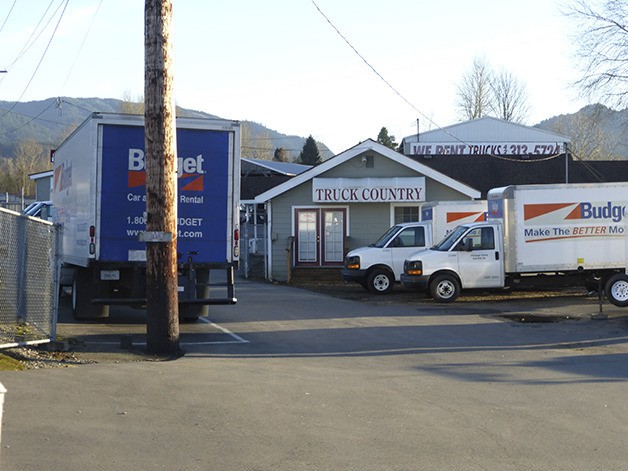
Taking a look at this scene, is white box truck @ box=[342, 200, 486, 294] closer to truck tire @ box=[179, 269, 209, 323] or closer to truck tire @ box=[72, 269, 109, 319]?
truck tire @ box=[179, 269, 209, 323]

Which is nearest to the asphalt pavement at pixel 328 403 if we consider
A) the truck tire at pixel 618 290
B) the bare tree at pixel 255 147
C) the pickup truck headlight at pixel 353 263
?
the truck tire at pixel 618 290

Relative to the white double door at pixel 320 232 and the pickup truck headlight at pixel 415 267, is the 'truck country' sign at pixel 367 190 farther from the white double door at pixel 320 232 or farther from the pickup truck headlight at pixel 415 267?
the pickup truck headlight at pixel 415 267

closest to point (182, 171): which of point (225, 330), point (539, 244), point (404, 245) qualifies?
point (225, 330)

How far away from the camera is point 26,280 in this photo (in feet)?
38.9

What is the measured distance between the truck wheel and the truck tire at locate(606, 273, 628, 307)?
258 inches

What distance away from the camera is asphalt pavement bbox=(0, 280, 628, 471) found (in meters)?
6.60

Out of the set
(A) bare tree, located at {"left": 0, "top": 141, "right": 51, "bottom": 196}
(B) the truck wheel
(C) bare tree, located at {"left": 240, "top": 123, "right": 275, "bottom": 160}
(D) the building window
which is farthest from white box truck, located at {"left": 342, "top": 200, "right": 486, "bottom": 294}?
(C) bare tree, located at {"left": 240, "top": 123, "right": 275, "bottom": 160}

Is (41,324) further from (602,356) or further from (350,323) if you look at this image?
(602,356)

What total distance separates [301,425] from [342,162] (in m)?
23.3

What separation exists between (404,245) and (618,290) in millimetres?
6619

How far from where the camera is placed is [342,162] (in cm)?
3050

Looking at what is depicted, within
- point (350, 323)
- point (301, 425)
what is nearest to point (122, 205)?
point (350, 323)

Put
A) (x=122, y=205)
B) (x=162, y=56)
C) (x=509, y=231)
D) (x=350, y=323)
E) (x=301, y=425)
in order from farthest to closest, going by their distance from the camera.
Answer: (x=509, y=231), (x=350, y=323), (x=122, y=205), (x=162, y=56), (x=301, y=425)

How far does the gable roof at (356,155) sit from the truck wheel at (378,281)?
22.2 feet
